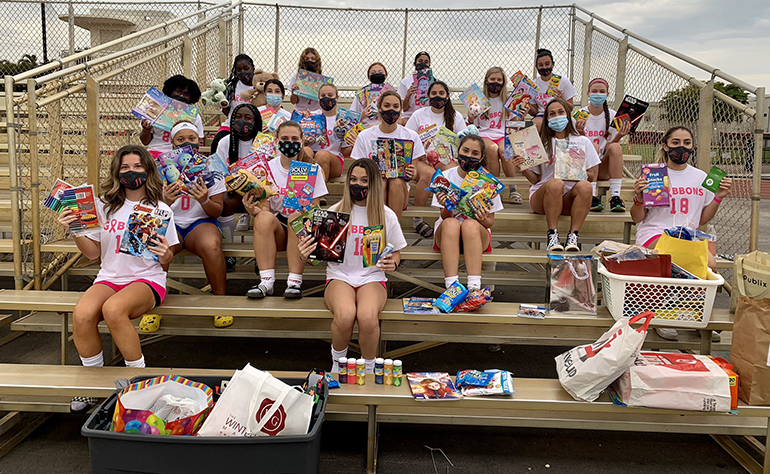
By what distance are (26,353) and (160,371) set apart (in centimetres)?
207

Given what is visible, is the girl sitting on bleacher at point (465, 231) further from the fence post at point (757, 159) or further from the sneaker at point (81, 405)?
the sneaker at point (81, 405)

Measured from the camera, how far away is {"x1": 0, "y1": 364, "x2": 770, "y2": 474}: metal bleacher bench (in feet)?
8.76

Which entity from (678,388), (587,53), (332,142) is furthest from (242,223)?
(587,53)

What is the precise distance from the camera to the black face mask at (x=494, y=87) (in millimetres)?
5488

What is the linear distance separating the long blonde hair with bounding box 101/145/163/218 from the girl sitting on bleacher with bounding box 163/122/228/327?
41cm

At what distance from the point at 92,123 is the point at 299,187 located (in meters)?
1.70

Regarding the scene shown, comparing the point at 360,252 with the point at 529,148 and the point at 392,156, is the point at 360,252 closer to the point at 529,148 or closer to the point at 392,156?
the point at 392,156

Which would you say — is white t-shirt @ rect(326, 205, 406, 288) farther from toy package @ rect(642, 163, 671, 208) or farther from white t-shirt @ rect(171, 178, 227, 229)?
toy package @ rect(642, 163, 671, 208)

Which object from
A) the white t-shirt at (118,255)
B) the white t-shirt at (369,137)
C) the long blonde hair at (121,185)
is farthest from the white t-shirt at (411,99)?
the white t-shirt at (118,255)

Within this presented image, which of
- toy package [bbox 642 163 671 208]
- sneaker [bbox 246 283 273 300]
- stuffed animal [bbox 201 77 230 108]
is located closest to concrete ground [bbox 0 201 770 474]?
sneaker [bbox 246 283 273 300]

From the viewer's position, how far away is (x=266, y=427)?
227cm

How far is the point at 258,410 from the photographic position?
7.47 feet

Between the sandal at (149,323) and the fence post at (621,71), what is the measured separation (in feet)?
19.0

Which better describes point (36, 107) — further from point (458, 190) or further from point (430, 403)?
point (430, 403)
